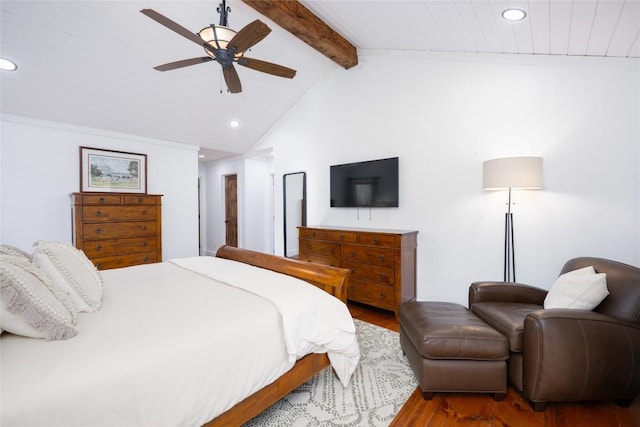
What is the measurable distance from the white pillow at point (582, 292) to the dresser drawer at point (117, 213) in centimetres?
464

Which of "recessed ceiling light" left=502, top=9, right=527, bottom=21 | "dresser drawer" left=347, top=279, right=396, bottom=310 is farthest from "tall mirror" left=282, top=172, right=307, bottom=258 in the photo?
"recessed ceiling light" left=502, top=9, right=527, bottom=21

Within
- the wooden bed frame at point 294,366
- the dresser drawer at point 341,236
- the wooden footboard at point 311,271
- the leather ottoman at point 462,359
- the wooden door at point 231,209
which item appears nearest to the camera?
the wooden bed frame at point 294,366

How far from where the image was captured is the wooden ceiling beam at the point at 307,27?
278cm

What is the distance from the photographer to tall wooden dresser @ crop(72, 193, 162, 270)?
3605 mm

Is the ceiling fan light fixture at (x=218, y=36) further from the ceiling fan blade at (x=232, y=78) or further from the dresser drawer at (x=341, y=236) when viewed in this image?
the dresser drawer at (x=341, y=236)

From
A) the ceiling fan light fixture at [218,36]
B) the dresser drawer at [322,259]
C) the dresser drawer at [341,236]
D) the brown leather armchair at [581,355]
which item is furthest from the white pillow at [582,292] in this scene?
the ceiling fan light fixture at [218,36]

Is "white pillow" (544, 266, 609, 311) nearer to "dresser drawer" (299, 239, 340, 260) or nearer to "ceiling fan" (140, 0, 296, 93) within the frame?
"dresser drawer" (299, 239, 340, 260)

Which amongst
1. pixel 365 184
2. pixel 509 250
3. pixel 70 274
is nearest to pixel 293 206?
pixel 365 184

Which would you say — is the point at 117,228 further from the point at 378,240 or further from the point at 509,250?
the point at 509,250

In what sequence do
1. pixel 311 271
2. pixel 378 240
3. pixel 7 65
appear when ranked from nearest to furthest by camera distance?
pixel 311 271, pixel 7 65, pixel 378 240

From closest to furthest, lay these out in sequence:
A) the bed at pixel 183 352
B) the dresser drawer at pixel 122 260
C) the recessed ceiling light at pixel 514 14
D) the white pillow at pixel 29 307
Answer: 1. the bed at pixel 183 352
2. the white pillow at pixel 29 307
3. the recessed ceiling light at pixel 514 14
4. the dresser drawer at pixel 122 260

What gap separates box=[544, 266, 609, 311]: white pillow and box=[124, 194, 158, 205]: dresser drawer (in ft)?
15.3

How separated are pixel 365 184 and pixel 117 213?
11.0 ft

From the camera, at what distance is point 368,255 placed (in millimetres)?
3297
